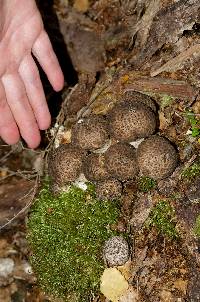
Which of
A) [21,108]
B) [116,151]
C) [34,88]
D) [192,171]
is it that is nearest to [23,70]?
[34,88]

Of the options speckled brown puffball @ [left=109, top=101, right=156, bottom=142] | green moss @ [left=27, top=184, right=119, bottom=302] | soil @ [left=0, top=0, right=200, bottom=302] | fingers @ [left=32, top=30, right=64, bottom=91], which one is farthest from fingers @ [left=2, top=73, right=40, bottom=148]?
speckled brown puffball @ [left=109, top=101, right=156, bottom=142]

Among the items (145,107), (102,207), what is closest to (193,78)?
(145,107)

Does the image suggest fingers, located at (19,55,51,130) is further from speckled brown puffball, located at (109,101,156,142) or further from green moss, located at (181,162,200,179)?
green moss, located at (181,162,200,179)

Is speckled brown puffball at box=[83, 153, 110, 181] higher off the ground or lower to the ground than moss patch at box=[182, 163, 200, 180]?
higher

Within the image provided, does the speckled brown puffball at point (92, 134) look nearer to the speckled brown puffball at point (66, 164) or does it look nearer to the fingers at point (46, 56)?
the speckled brown puffball at point (66, 164)

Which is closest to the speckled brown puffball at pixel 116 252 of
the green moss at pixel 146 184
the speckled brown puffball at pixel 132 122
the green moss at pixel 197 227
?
the green moss at pixel 146 184

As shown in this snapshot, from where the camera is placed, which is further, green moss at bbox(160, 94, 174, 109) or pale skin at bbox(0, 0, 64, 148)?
green moss at bbox(160, 94, 174, 109)

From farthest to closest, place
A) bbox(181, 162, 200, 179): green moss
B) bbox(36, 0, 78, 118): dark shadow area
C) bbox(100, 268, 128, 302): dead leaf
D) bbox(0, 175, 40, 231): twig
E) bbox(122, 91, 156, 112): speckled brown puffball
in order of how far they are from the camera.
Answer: bbox(36, 0, 78, 118): dark shadow area → bbox(0, 175, 40, 231): twig → bbox(122, 91, 156, 112): speckled brown puffball → bbox(181, 162, 200, 179): green moss → bbox(100, 268, 128, 302): dead leaf

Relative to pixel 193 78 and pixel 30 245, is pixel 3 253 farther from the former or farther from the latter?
pixel 193 78
